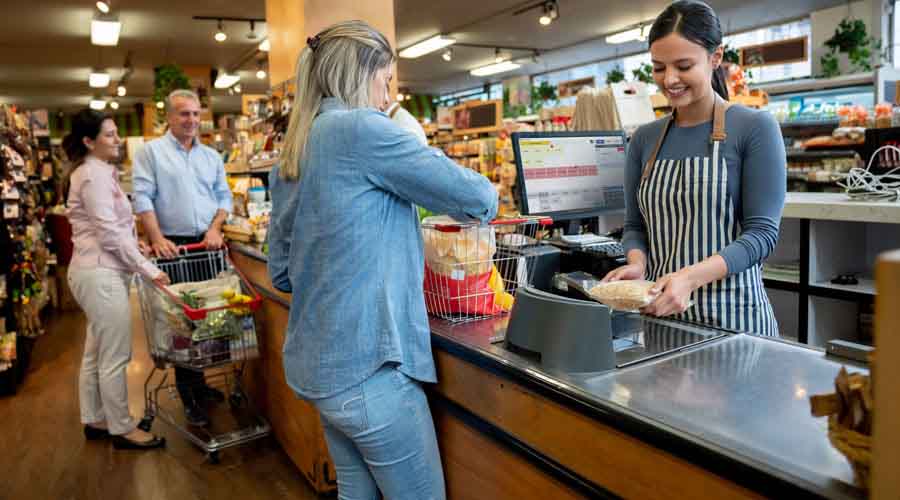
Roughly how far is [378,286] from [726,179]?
93cm

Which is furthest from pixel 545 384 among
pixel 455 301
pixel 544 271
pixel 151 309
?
pixel 151 309

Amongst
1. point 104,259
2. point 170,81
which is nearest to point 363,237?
point 104,259

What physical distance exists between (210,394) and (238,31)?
8601mm

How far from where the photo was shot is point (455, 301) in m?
1.87

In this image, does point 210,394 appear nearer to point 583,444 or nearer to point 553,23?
point 583,444

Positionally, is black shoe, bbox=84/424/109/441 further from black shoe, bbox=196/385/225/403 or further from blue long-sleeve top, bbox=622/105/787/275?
blue long-sleeve top, bbox=622/105/787/275

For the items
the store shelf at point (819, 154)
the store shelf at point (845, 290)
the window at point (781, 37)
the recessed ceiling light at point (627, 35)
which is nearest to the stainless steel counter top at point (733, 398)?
the store shelf at point (845, 290)

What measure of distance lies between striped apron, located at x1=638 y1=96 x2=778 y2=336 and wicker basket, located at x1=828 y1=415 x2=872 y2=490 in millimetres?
930

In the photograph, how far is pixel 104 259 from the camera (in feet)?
11.7

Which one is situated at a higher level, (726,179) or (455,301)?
(726,179)

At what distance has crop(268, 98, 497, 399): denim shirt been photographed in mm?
1519

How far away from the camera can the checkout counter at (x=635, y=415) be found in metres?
0.98

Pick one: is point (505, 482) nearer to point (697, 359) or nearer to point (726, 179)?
point (697, 359)

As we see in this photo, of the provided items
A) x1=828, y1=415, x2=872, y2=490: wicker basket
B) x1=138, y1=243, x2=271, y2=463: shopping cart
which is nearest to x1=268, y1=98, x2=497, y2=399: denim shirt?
x1=828, y1=415, x2=872, y2=490: wicker basket
